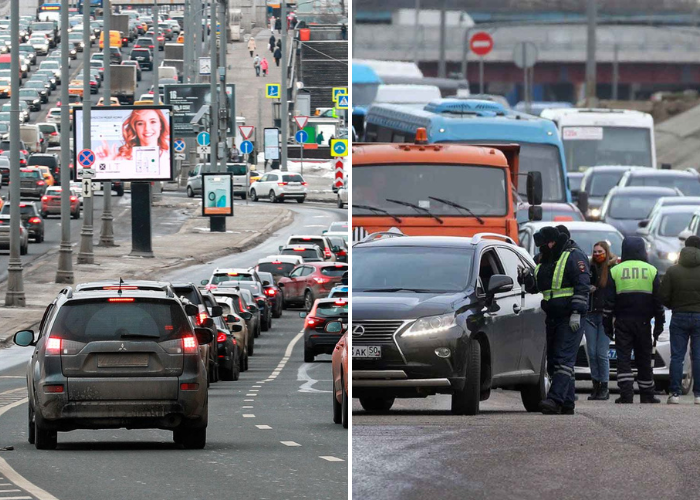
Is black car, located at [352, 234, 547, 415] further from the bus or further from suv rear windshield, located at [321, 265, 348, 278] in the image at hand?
suv rear windshield, located at [321, 265, 348, 278]

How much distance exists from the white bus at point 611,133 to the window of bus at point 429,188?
26838 millimetres

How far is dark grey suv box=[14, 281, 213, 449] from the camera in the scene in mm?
13750

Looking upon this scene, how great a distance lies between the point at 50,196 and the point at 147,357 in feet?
172

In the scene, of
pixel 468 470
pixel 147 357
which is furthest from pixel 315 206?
pixel 468 470

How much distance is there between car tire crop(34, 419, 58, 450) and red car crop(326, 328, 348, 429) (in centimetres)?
238

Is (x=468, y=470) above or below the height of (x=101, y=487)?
above

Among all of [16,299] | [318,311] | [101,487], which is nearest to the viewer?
[101,487]

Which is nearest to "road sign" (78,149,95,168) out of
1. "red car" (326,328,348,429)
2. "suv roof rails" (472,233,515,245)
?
"red car" (326,328,348,429)

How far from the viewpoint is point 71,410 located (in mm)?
13750

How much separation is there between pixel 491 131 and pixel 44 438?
12.3m

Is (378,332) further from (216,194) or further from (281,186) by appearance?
(281,186)

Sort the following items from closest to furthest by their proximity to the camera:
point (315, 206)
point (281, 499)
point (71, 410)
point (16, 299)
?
point (281, 499) < point (71, 410) < point (16, 299) < point (315, 206)

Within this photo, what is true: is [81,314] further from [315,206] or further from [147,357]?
[315,206]

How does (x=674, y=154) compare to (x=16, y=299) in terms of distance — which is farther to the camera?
(x=674, y=154)
